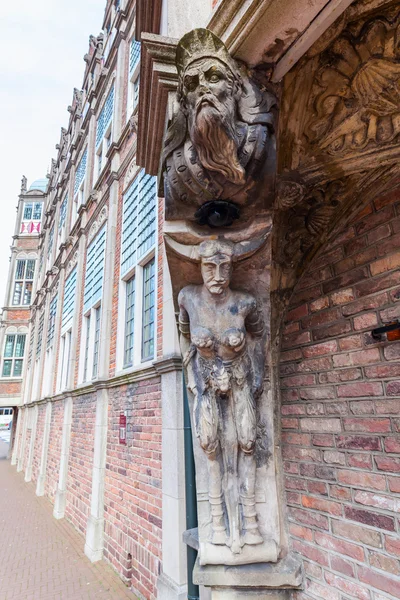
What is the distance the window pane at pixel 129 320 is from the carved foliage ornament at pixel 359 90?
4.60 meters

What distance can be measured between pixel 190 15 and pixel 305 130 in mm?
1104

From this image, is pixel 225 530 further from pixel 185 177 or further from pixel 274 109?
pixel 274 109

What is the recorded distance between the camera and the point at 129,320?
5898mm

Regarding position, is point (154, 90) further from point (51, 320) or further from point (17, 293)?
point (17, 293)

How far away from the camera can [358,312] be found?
1.77 meters

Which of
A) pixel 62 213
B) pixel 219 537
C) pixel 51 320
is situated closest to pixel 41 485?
pixel 51 320

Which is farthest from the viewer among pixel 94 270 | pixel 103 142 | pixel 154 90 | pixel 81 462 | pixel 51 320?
pixel 51 320

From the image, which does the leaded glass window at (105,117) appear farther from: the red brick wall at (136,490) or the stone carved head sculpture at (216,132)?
the stone carved head sculpture at (216,132)

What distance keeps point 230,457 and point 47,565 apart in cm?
526

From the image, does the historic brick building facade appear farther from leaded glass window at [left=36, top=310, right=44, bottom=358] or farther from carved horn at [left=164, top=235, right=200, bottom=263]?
leaded glass window at [left=36, top=310, right=44, bottom=358]

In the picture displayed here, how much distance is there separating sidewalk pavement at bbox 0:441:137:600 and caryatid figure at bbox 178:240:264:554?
3343 millimetres

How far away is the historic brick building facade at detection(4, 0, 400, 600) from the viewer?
1.55m

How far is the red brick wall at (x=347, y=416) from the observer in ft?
5.08

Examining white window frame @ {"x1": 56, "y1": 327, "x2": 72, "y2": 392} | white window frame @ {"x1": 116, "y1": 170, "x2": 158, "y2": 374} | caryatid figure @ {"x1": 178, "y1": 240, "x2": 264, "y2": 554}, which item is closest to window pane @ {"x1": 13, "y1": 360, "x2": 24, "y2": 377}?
white window frame @ {"x1": 56, "y1": 327, "x2": 72, "y2": 392}
